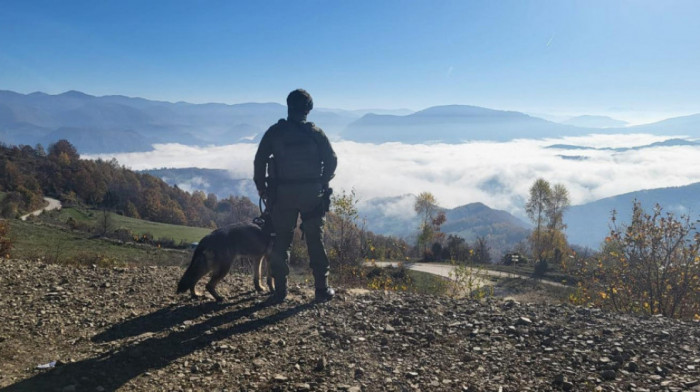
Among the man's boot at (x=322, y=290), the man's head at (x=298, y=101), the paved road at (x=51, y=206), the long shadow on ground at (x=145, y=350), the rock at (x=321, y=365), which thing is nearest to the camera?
the long shadow on ground at (x=145, y=350)

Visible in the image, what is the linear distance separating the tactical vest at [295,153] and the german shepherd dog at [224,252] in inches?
45.2

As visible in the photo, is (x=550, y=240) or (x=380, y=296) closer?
(x=380, y=296)

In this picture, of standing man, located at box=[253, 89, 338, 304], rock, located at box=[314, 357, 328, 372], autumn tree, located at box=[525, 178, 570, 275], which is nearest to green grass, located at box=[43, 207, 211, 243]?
standing man, located at box=[253, 89, 338, 304]

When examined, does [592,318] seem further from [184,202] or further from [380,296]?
[184,202]

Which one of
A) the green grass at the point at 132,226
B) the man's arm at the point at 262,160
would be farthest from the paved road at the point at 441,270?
the man's arm at the point at 262,160

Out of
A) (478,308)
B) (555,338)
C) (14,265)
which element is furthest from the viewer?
(14,265)

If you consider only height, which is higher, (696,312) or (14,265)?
(14,265)

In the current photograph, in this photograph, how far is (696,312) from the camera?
8922mm

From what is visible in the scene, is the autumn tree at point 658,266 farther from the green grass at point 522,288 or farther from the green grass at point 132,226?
the green grass at point 132,226

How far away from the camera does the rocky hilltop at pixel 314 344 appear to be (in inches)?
163

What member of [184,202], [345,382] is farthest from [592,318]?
[184,202]

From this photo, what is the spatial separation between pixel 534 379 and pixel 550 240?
72294 mm

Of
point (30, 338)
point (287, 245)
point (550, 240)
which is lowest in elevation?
point (550, 240)

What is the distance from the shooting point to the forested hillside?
218ft
